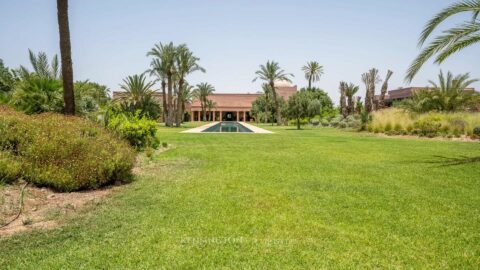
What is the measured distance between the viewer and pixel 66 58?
11.4 meters

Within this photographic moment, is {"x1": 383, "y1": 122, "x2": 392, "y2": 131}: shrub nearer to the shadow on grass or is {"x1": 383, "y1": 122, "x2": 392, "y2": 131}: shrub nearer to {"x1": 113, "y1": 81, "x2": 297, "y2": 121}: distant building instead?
the shadow on grass

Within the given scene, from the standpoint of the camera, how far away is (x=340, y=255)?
4.00m

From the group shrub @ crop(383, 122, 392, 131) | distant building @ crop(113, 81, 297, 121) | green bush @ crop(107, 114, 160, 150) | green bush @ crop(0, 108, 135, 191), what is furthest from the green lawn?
distant building @ crop(113, 81, 297, 121)

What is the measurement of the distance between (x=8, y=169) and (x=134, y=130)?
6646mm

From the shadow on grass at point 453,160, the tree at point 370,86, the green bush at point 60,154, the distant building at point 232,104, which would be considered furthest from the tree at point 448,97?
the distant building at point 232,104

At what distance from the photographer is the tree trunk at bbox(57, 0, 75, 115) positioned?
11328 mm

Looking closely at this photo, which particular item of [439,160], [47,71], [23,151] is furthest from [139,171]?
[47,71]

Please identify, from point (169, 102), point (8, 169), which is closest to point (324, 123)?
point (169, 102)

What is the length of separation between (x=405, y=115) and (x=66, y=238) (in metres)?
27.5

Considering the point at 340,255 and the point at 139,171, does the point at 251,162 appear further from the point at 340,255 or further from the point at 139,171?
the point at 340,255

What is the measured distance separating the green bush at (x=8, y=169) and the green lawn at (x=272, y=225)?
68.0 inches

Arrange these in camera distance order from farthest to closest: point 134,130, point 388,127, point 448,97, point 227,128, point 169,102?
point 169,102 < point 227,128 < point 448,97 < point 388,127 < point 134,130

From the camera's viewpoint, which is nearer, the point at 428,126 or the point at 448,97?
the point at 428,126

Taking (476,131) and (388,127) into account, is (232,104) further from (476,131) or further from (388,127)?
(476,131)
